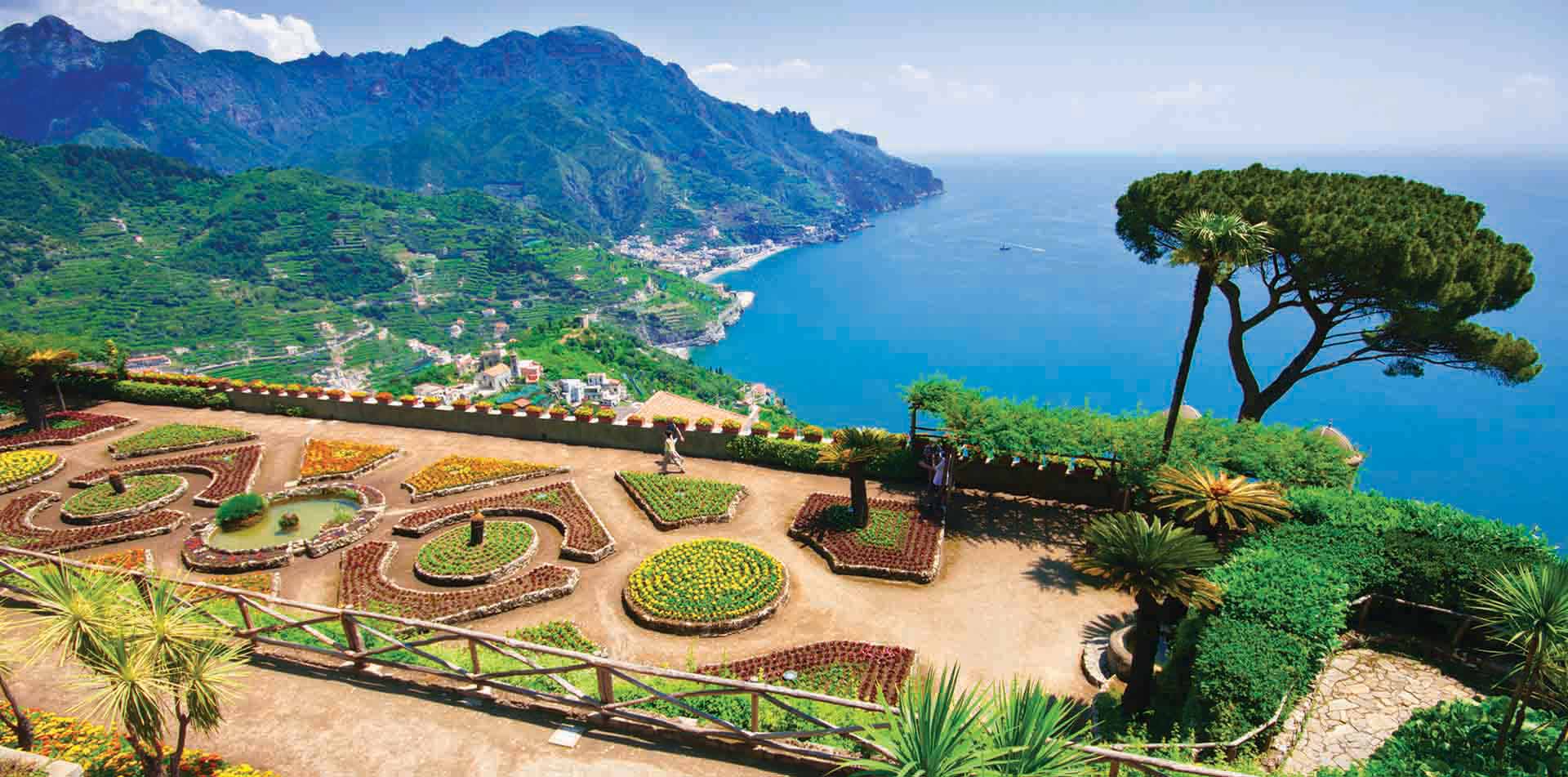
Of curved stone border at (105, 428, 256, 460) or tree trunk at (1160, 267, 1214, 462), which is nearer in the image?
tree trunk at (1160, 267, 1214, 462)

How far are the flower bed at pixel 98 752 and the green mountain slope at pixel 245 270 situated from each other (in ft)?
453

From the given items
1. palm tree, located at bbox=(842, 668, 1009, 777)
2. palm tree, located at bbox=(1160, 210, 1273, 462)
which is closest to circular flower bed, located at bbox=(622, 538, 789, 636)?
palm tree, located at bbox=(842, 668, 1009, 777)

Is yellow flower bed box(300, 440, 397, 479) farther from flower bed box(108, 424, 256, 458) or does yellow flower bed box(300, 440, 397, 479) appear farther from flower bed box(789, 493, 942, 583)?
flower bed box(789, 493, 942, 583)

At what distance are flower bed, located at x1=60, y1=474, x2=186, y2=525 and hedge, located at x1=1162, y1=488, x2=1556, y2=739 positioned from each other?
26802 millimetres

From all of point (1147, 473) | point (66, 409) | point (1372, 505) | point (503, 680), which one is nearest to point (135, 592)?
point (503, 680)

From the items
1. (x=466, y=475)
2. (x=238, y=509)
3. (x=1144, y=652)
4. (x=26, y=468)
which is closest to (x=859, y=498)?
(x=1144, y=652)

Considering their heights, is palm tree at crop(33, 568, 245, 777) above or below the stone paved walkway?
above

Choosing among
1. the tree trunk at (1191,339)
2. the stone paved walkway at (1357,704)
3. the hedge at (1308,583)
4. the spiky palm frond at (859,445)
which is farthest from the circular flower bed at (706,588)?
the tree trunk at (1191,339)

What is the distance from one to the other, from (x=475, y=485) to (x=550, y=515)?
12.1 ft

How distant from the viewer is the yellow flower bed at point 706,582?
15.7m

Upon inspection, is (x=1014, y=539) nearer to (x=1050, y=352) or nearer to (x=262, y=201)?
(x=1050, y=352)

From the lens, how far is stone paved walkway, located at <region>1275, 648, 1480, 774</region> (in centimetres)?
1073

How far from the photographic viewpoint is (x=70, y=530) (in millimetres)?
19219

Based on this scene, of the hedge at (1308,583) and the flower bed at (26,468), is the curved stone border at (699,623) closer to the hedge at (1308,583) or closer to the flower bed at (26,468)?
the hedge at (1308,583)
